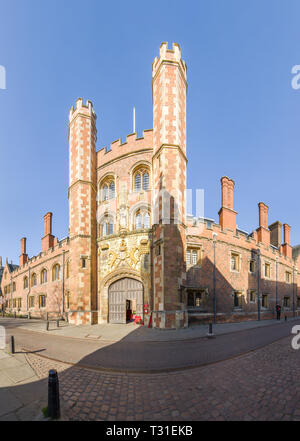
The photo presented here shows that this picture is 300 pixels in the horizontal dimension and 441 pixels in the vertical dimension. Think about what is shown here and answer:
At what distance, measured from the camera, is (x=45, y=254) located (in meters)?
26.7

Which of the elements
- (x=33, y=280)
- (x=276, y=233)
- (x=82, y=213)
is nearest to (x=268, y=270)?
(x=276, y=233)

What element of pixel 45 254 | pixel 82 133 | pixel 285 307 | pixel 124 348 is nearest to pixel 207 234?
pixel 124 348

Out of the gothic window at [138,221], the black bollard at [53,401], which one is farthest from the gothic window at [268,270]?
the black bollard at [53,401]

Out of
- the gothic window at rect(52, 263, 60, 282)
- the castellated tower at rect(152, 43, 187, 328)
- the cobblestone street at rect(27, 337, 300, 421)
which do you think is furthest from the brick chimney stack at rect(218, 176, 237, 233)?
the gothic window at rect(52, 263, 60, 282)

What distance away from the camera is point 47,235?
28531 millimetres

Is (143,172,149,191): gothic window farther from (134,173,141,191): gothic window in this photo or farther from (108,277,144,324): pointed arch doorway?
(108,277,144,324): pointed arch doorway

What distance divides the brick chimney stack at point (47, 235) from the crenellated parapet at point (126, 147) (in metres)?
14.2

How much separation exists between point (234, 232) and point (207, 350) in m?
13.0

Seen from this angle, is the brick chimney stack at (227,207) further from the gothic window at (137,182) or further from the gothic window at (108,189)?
the gothic window at (108,189)

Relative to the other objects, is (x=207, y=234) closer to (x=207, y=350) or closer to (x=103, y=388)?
(x=207, y=350)

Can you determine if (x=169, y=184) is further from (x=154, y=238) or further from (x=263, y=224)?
(x=263, y=224)

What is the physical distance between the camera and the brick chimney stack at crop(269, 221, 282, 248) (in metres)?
28.0

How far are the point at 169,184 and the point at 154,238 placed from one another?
4079 millimetres

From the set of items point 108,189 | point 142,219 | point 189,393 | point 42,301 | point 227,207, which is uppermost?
point 108,189
